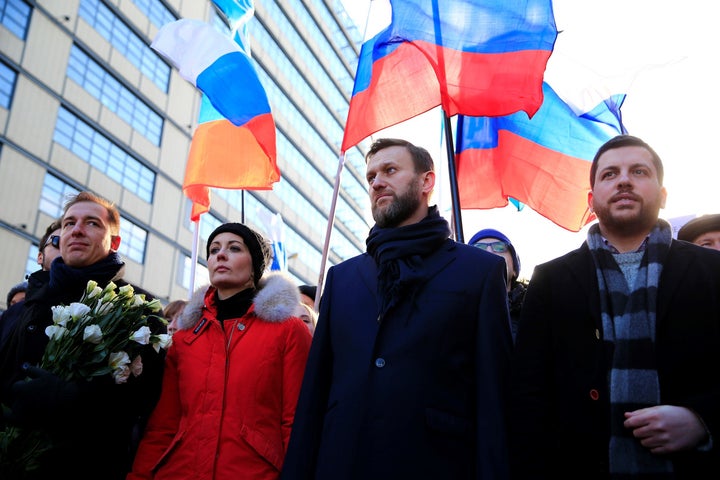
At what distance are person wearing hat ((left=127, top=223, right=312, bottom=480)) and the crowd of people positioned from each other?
0.01 metres

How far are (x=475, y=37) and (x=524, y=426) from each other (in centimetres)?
328

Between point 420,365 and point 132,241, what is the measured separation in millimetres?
22042

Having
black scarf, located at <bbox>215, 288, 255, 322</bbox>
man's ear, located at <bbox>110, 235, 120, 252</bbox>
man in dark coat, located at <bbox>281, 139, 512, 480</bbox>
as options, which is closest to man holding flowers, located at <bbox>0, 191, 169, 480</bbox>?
man's ear, located at <bbox>110, 235, 120, 252</bbox>

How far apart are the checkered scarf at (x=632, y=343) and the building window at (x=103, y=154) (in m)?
20.7

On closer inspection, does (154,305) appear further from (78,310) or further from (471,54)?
(471,54)

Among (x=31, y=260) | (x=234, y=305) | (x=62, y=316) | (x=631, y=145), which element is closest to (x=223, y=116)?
(x=234, y=305)

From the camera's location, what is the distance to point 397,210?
3.02 metres

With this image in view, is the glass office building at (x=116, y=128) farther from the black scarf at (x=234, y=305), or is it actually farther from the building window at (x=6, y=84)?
the black scarf at (x=234, y=305)

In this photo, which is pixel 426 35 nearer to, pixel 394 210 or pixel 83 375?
pixel 394 210

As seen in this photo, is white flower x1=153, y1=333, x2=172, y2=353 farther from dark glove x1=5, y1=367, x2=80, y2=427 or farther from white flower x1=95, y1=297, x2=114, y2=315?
dark glove x1=5, y1=367, x2=80, y2=427

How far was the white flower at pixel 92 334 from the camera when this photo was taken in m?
3.02

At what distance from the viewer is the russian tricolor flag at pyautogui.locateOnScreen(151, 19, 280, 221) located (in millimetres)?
6031

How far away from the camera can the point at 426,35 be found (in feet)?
15.9

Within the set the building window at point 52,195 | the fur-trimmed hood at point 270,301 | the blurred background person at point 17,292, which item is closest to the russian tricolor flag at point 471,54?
the fur-trimmed hood at point 270,301
